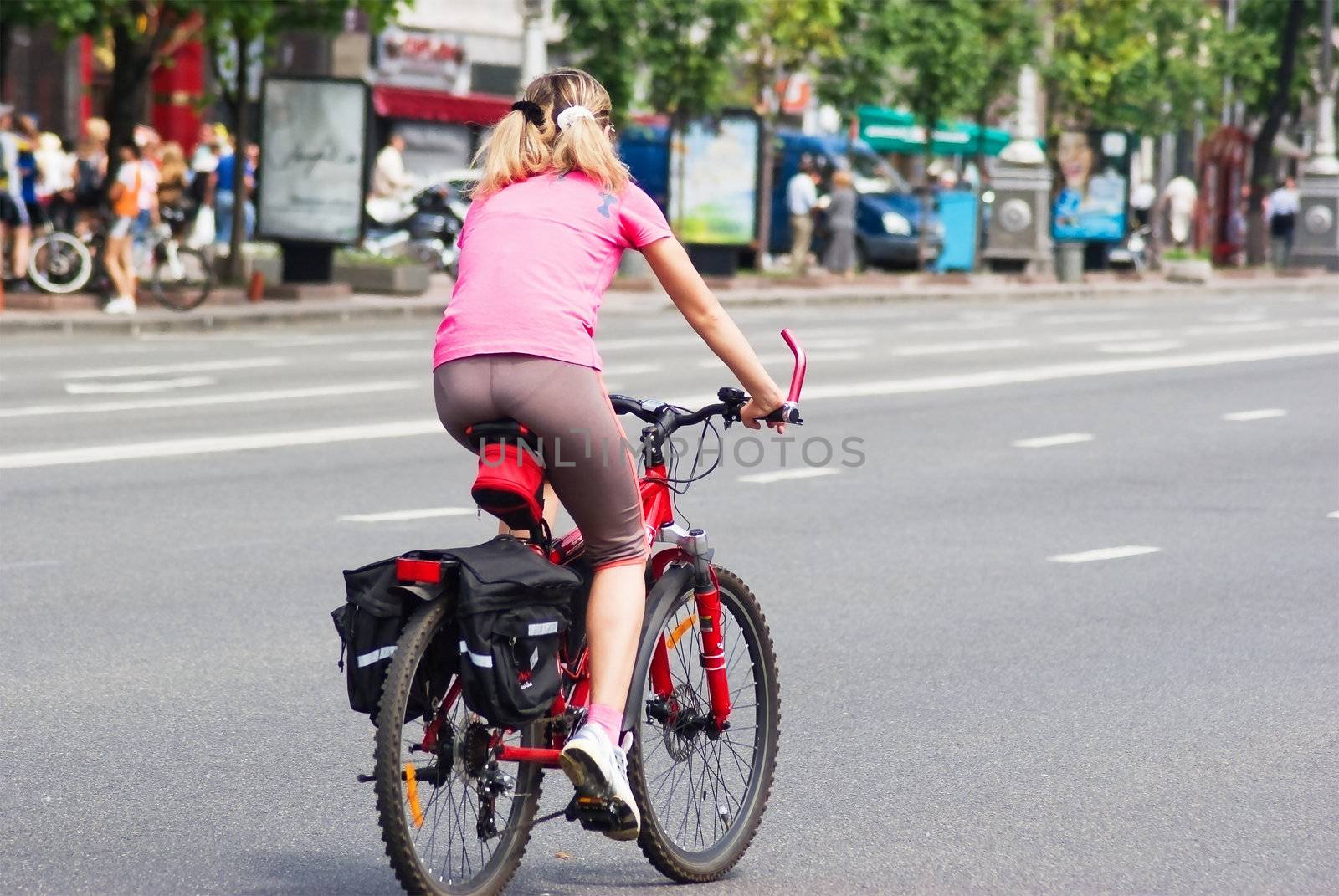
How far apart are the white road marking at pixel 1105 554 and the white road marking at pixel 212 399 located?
7231 mm

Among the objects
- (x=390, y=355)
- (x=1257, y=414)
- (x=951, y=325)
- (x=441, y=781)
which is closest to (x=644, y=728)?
(x=441, y=781)

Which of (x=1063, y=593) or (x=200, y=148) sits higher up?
(x=200, y=148)

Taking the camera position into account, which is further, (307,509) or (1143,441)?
(1143,441)

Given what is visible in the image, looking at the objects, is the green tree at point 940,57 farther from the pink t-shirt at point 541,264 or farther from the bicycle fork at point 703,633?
the pink t-shirt at point 541,264

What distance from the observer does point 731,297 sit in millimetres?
28969

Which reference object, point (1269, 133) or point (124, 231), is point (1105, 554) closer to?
point (124, 231)

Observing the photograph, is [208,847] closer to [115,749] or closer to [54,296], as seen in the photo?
[115,749]

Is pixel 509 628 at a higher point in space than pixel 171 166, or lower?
lower

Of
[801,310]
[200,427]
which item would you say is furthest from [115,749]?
[801,310]

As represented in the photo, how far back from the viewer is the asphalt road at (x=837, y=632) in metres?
5.22

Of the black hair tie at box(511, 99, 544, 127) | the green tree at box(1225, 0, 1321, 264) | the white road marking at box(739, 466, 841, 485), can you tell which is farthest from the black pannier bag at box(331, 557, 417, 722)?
the green tree at box(1225, 0, 1321, 264)

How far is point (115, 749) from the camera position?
6.00 meters

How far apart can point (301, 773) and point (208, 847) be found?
27.3 inches

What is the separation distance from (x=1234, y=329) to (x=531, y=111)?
22646mm
